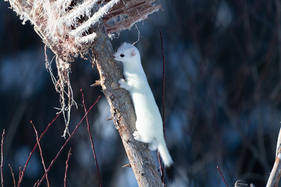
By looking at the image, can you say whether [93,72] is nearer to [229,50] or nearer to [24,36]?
[24,36]

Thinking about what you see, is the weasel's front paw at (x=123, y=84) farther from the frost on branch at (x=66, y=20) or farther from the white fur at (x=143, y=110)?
the frost on branch at (x=66, y=20)

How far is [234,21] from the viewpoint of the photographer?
3000 millimetres

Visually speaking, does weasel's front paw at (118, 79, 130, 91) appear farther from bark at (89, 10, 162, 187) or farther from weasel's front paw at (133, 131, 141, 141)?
weasel's front paw at (133, 131, 141, 141)

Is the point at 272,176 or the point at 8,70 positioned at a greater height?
the point at 8,70

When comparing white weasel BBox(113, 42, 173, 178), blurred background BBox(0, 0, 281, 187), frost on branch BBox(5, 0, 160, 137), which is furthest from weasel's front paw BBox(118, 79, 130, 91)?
blurred background BBox(0, 0, 281, 187)

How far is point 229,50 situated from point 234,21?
0.79 ft

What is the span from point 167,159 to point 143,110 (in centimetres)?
16

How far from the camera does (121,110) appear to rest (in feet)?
3.06

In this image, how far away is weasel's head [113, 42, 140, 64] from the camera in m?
0.98

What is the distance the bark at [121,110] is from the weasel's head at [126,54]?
4 cm

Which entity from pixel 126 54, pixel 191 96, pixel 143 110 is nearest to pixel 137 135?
pixel 143 110

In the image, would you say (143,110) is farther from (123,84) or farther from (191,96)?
(191,96)

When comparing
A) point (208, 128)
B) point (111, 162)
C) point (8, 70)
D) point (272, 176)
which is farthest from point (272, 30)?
point (272, 176)

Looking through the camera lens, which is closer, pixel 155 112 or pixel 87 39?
pixel 87 39
